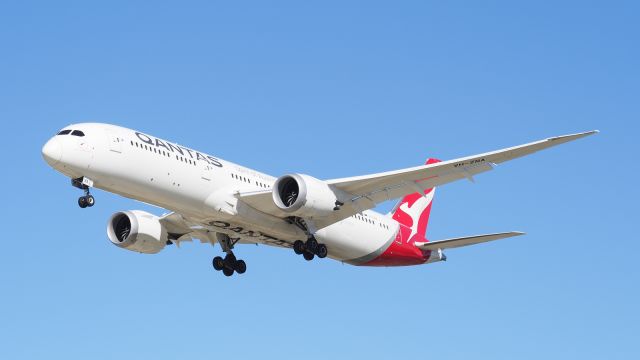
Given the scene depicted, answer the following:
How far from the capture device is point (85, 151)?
35.9 m

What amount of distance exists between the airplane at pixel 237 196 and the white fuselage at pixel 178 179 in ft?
0.11

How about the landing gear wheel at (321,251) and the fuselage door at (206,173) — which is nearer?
the fuselage door at (206,173)

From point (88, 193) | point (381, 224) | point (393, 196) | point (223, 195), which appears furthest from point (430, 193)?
point (88, 193)

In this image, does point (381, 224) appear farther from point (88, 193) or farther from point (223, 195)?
point (88, 193)

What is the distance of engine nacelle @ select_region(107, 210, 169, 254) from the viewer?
42.3 m

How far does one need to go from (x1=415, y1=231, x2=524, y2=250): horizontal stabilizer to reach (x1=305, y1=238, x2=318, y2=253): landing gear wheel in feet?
20.2

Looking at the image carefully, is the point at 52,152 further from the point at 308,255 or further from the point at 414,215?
the point at 414,215

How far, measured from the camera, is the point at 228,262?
1715 inches

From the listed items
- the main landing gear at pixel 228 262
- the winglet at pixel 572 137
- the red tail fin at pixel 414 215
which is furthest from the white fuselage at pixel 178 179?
the winglet at pixel 572 137

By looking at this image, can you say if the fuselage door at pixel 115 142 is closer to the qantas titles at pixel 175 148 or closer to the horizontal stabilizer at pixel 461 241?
the qantas titles at pixel 175 148

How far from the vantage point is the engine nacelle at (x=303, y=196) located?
3828cm

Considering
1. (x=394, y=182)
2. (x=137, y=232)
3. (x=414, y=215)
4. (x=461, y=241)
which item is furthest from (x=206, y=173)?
(x=414, y=215)

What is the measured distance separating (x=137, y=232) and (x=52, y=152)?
7556 millimetres

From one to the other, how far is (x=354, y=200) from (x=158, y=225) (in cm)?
842
